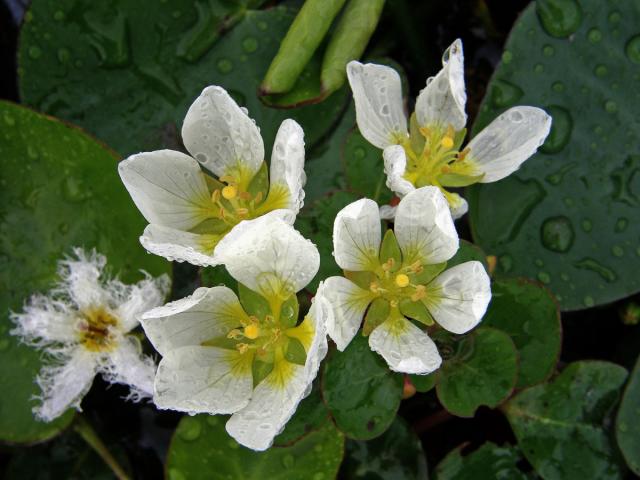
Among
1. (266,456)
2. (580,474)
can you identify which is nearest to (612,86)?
(580,474)

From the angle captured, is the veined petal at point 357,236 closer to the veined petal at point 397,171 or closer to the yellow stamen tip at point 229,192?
the veined petal at point 397,171

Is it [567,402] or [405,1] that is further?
[405,1]

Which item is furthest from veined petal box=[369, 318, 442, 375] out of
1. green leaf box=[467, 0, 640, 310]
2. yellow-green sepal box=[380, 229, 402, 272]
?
green leaf box=[467, 0, 640, 310]

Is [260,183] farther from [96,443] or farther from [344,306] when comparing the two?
[96,443]

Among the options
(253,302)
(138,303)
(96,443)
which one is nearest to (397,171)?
(253,302)

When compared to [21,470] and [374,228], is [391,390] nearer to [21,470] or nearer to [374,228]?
[374,228]
